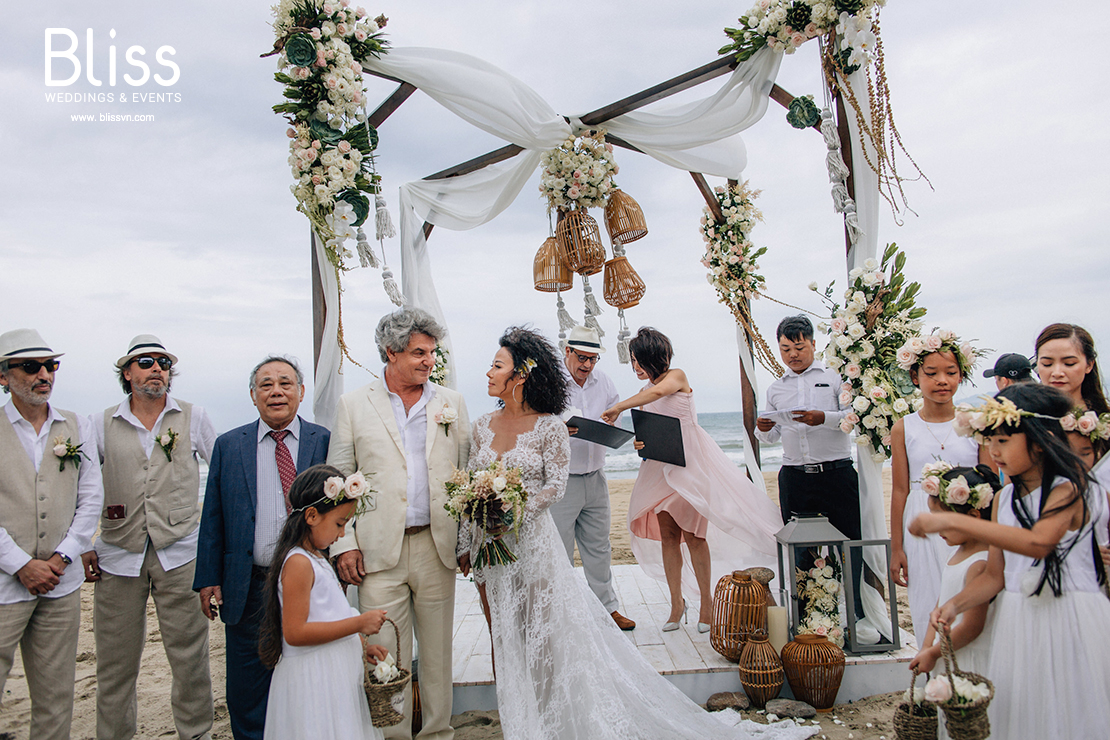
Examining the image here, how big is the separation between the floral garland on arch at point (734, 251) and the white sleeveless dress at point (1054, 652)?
4.15 meters

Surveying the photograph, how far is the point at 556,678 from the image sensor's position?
11.6 ft

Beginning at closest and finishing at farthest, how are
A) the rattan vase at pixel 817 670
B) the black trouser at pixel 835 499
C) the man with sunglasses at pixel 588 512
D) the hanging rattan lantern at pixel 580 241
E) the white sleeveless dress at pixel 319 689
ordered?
1. the white sleeveless dress at pixel 319 689
2. the rattan vase at pixel 817 670
3. the black trouser at pixel 835 499
4. the man with sunglasses at pixel 588 512
5. the hanging rattan lantern at pixel 580 241

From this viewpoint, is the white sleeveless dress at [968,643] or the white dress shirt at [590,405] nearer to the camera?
the white sleeveless dress at [968,643]

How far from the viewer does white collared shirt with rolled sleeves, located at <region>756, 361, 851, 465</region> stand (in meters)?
4.89

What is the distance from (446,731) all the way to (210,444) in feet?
7.34

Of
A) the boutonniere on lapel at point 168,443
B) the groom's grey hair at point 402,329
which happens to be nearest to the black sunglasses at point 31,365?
the boutonniere on lapel at point 168,443

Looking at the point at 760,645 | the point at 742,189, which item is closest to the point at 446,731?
the point at 760,645

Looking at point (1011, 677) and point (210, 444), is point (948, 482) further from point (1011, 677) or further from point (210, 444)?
point (210, 444)

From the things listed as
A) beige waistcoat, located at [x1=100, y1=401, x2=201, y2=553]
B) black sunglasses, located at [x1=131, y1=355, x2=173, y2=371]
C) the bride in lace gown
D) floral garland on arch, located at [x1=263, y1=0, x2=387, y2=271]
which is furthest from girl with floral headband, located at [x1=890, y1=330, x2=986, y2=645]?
black sunglasses, located at [x1=131, y1=355, x2=173, y2=371]

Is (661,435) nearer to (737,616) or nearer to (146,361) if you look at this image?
(737,616)

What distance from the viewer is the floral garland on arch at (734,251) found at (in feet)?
21.3

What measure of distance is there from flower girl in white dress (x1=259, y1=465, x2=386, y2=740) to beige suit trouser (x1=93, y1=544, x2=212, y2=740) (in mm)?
1417

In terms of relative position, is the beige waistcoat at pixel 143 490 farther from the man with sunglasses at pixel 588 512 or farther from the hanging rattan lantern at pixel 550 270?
the hanging rattan lantern at pixel 550 270

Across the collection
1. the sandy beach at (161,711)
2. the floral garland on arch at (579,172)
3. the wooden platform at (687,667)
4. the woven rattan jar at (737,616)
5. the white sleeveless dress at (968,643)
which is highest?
the floral garland on arch at (579,172)
